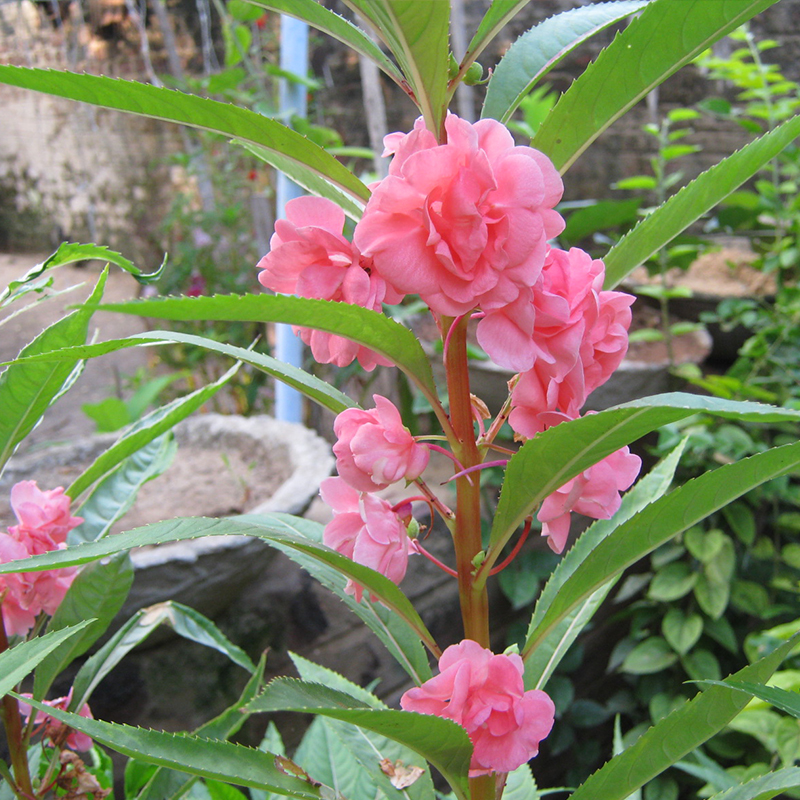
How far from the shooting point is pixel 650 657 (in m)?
1.47

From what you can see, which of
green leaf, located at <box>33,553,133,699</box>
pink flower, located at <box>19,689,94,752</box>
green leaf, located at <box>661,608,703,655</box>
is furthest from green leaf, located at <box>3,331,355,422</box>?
green leaf, located at <box>661,608,703,655</box>

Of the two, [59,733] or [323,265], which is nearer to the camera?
[323,265]

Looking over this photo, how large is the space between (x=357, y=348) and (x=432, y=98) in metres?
0.13

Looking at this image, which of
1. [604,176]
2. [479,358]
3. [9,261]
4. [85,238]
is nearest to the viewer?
[479,358]

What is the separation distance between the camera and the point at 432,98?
1.14 feet

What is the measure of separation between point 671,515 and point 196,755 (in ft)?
0.88

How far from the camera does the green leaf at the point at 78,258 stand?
442mm

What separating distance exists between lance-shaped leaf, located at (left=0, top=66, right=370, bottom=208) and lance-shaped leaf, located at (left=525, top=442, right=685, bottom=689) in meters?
0.31

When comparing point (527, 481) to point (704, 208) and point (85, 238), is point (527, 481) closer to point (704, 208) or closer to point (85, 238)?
point (704, 208)

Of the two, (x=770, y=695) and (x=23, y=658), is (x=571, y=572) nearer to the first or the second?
(x=770, y=695)

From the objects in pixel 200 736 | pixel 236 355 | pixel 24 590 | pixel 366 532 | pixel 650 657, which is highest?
pixel 236 355

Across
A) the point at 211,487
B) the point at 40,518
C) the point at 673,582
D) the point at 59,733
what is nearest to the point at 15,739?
the point at 59,733

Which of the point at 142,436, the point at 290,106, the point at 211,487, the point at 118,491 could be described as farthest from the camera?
the point at 290,106

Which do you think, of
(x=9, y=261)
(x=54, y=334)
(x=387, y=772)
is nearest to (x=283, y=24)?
(x=54, y=334)
